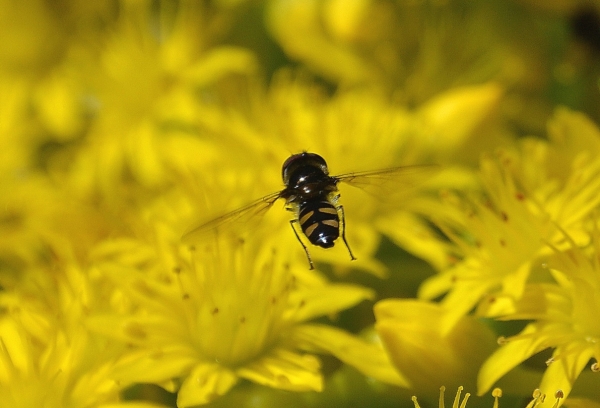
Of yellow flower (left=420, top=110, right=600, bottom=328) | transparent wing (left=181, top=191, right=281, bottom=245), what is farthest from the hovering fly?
yellow flower (left=420, top=110, right=600, bottom=328)

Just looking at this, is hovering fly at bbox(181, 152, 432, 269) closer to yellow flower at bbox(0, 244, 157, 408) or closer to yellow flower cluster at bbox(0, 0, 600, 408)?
yellow flower cluster at bbox(0, 0, 600, 408)

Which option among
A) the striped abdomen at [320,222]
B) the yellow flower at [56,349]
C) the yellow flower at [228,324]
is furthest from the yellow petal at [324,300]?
the yellow flower at [56,349]

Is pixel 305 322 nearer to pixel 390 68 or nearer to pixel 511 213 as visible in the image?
pixel 511 213

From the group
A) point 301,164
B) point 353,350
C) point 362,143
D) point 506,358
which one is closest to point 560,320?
point 506,358

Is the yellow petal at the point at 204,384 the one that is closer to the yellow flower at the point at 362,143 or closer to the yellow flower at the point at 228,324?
the yellow flower at the point at 228,324

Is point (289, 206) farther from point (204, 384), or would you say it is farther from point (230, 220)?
point (204, 384)
